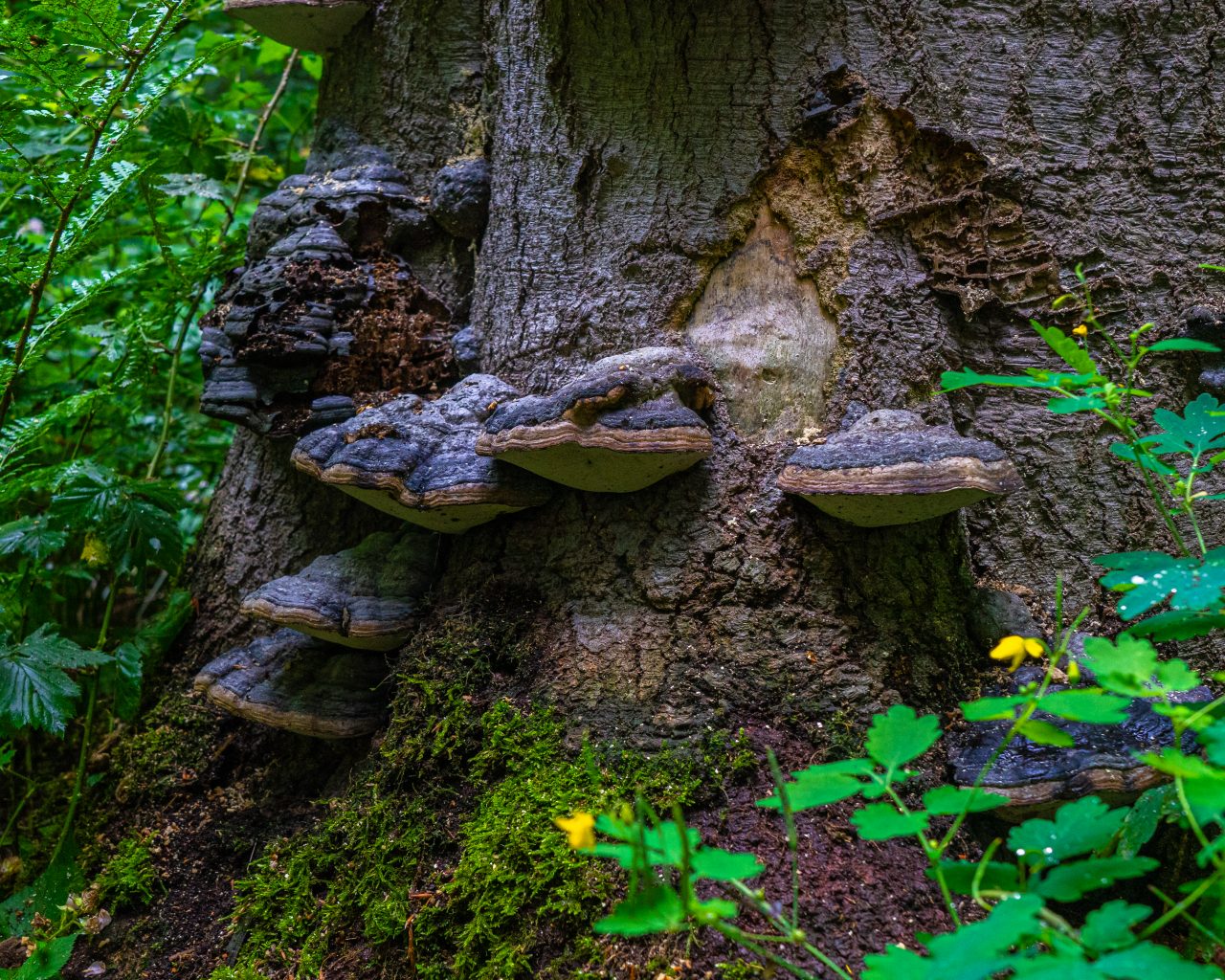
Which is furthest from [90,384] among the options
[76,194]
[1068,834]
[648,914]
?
[1068,834]

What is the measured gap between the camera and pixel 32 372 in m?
4.74

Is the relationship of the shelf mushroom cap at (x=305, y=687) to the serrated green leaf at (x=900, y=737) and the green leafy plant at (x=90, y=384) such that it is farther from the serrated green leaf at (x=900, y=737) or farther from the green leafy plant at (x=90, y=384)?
the serrated green leaf at (x=900, y=737)

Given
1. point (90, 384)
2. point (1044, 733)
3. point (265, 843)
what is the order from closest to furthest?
point (1044, 733), point (265, 843), point (90, 384)

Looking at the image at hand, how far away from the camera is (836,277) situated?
8.63ft

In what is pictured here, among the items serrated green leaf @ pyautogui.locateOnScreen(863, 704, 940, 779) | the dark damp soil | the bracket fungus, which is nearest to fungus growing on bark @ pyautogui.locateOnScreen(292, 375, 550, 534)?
the bracket fungus

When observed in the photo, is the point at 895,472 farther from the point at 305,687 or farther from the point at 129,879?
the point at 129,879

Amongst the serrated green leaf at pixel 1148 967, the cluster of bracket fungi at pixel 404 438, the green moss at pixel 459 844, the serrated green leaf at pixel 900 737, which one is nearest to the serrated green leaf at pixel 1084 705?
the serrated green leaf at pixel 900 737

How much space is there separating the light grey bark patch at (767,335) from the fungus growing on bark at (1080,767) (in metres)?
1.05

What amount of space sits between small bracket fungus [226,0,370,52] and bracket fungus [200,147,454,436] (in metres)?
0.82

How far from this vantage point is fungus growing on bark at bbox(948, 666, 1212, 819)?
1898 mm

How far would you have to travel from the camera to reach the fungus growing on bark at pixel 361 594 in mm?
2768

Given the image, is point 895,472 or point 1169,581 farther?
point 895,472

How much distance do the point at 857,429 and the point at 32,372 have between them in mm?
4610

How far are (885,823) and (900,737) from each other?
0.57 ft
